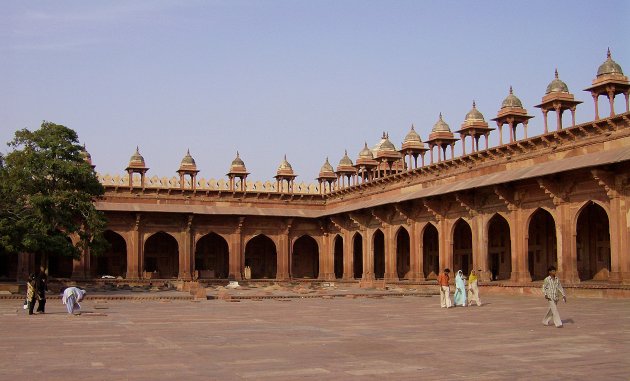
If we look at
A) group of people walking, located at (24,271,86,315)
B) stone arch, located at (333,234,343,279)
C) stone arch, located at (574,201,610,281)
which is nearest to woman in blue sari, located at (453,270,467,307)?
stone arch, located at (574,201,610,281)

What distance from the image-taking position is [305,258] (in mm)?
47719

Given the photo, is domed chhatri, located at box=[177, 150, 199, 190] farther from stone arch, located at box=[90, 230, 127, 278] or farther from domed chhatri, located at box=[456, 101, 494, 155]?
domed chhatri, located at box=[456, 101, 494, 155]

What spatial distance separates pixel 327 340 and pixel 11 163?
62.6 ft

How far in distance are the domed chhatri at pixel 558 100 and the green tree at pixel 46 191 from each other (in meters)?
16.8

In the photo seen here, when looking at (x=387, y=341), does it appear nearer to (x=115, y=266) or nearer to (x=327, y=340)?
(x=327, y=340)

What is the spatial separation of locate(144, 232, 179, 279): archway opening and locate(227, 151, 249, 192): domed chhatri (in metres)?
4.69

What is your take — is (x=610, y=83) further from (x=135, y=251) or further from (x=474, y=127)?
(x=135, y=251)

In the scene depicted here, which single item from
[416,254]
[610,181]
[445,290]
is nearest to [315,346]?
[445,290]

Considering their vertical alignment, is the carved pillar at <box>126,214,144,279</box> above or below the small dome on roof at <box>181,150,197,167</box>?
below

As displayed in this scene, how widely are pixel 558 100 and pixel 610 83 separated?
9.01 feet

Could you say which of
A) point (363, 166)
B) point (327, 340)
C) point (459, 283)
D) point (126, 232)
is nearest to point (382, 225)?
point (363, 166)

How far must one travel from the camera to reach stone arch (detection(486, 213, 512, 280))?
3238 centimetres

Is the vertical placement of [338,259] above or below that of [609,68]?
below

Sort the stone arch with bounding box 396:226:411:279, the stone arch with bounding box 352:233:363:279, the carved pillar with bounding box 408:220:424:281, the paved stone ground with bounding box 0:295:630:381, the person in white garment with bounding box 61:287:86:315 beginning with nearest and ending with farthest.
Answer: the paved stone ground with bounding box 0:295:630:381, the person in white garment with bounding box 61:287:86:315, the carved pillar with bounding box 408:220:424:281, the stone arch with bounding box 396:226:411:279, the stone arch with bounding box 352:233:363:279
